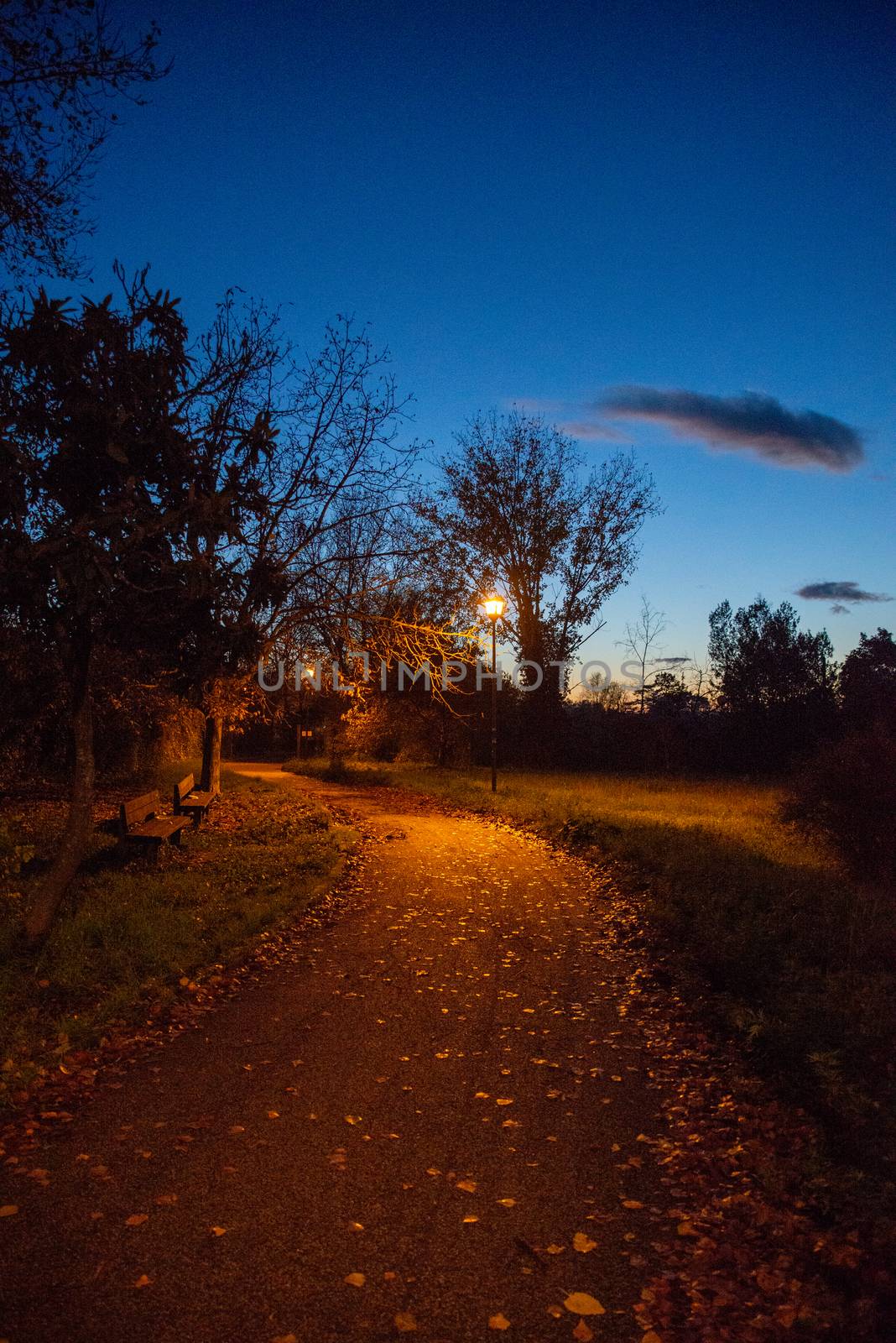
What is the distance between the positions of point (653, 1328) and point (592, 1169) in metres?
1.12

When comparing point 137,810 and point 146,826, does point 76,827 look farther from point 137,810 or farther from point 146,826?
point 146,826

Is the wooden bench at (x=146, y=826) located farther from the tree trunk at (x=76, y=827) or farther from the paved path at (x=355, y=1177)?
the paved path at (x=355, y=1177)

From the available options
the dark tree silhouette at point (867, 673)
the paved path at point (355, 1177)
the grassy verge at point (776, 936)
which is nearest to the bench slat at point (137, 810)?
the paved path at point (355, 1177)

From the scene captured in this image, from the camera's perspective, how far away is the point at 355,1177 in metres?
3.99

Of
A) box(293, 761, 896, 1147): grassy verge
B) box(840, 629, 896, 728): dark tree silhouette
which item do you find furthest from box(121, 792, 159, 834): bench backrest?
box(840, 629, 896, 728): dark tree silhouette

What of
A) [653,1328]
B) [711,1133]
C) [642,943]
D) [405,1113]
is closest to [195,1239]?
[405,1113]

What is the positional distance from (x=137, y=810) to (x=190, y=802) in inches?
142

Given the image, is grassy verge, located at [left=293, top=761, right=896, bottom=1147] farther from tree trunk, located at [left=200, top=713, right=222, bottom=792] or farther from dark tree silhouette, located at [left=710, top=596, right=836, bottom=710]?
dark tree silhouette, located at [left=710, top=596, right=836, bottom=710]

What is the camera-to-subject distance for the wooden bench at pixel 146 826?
406 inches

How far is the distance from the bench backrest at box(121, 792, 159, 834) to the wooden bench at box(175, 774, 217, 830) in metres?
1.38

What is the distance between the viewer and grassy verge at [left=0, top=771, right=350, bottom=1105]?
577cm

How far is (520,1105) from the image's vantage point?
486 cm

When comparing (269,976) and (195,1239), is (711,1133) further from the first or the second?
(269,976)

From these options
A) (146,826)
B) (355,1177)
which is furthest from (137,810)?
(355,1177)
